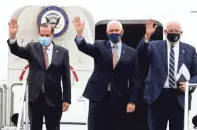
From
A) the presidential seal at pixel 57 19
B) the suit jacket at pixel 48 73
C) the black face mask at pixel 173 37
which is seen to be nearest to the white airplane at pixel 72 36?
the presidential seal at pixel 57 19

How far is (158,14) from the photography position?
8406mm

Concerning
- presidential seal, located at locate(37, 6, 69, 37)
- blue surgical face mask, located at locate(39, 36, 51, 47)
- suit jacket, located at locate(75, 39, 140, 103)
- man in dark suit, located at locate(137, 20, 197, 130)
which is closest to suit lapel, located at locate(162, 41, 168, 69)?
man in dark suit, located at locate(137, 20, 197, 130)

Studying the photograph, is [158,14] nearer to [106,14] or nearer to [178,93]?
[106,14]

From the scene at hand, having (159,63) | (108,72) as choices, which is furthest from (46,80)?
(159,63)

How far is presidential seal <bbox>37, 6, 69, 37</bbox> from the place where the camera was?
852cm

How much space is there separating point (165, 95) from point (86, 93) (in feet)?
2.78

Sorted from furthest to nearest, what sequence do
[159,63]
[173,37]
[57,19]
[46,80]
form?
[57,19], [46,80], [159,63], [173,37]

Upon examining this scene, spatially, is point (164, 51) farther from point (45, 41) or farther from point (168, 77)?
point (45, 41)

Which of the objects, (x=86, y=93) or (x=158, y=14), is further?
(x=158, y=14)

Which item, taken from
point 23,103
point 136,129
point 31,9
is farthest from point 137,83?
point 31,9

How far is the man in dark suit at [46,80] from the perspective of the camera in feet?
22.2

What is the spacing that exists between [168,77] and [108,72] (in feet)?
2.09

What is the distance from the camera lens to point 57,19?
336 inches

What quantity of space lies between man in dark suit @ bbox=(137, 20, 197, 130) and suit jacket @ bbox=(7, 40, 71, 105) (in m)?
0.86
